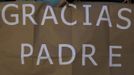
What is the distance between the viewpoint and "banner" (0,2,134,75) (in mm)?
3672

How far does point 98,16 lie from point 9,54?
700 millimetres

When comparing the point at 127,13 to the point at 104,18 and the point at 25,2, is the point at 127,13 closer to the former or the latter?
the point at 104,18

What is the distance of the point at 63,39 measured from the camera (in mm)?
3670

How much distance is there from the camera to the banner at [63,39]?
3.67m

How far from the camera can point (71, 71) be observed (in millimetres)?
3684

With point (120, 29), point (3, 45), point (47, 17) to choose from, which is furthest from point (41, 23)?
point (120, 29)

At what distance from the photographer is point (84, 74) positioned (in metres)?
3.70

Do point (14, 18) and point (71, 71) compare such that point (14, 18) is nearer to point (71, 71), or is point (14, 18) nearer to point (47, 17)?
point (47, 17)

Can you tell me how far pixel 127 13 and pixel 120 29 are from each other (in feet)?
0.43

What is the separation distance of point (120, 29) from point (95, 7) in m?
0.24

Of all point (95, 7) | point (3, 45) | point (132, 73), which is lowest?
point (132, 73)

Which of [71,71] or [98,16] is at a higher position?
[98,16]

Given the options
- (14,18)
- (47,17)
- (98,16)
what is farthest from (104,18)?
(14,18)

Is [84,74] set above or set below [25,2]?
below
